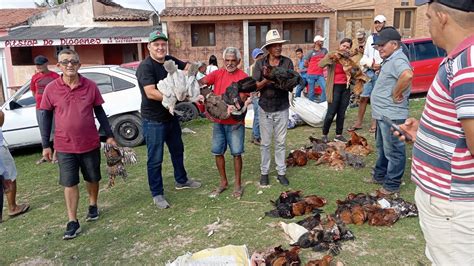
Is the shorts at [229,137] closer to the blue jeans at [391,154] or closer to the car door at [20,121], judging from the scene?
the blue jeans at [391,154]

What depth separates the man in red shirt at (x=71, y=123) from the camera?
157 inches

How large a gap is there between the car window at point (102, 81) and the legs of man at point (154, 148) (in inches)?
144

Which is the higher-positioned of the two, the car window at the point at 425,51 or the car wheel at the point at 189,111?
the car window at the point at 425,51

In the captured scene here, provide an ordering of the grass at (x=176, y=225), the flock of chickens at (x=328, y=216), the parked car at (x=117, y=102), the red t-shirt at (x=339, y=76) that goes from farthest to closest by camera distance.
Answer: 1. the parked car at (x=117, y=102)
2. the red t-shirt at (x=339, y=76)
3. the grass at (x=176, y=225)
4. the flock of chickens at (x=328, y=216)

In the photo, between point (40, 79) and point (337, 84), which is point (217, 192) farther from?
point (40, 79)

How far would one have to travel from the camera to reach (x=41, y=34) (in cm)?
1925

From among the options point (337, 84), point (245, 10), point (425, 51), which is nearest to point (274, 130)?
point (337, 84)

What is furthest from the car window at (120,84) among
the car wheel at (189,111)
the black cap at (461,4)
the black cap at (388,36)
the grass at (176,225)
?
the black cap at (461,4)

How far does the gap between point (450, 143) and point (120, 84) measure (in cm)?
711

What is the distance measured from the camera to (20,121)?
7387 millimetres

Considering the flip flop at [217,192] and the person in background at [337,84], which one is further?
the person in background at [337,84]

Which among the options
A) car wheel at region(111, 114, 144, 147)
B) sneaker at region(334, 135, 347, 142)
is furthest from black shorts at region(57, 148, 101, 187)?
sneaker at region(334, 135, 347, 142)

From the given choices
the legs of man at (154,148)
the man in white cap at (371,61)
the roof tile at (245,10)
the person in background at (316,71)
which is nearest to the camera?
the legs of man at (154,148)

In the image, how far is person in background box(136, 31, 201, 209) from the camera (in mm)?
4301
